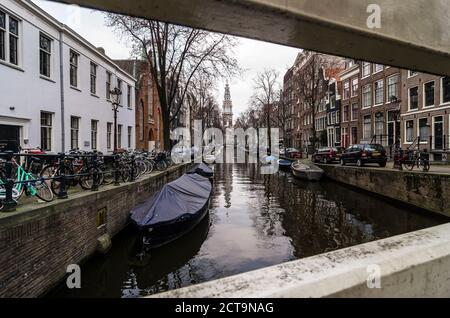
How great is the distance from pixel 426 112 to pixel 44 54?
881 inches

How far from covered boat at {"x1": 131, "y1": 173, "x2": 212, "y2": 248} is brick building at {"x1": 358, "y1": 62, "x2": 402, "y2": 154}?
1931 centimetres

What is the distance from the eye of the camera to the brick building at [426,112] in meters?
20.5

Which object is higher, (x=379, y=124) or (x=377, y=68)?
(x=377, y=68)

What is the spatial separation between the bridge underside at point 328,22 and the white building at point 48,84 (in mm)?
10866

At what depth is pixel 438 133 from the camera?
21.3m

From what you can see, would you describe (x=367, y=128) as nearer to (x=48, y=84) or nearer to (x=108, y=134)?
(x=108, y=134)

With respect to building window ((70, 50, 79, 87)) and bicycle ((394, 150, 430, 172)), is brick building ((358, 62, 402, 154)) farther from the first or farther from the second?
building window ((70, 50, 79, 87))

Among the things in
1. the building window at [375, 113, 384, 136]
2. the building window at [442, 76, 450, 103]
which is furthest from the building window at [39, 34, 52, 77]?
the building window at [375, 113, 384, 136]

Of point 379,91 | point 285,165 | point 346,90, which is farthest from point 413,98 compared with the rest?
point 346,90

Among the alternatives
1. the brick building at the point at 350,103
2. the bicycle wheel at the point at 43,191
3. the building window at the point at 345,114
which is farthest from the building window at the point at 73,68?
the building window at the point at 345,114

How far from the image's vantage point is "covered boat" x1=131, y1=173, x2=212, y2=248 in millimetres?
8594

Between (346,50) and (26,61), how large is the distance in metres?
12.4

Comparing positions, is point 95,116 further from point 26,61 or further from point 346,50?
point 346,50
